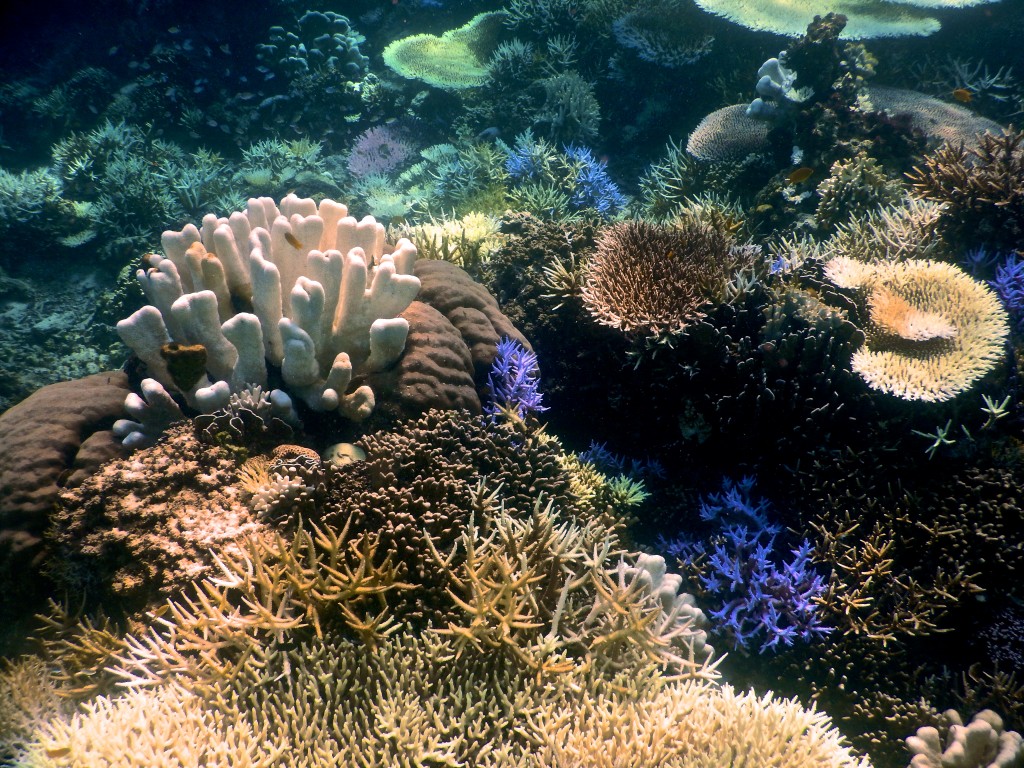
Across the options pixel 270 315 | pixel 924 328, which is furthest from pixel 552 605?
pixel 924 328

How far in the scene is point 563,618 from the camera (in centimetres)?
269

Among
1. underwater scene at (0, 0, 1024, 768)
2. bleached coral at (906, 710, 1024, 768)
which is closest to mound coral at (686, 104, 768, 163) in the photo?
underwater scene at (0, 0, 1024, 768)

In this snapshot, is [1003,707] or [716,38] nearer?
[1003,707]

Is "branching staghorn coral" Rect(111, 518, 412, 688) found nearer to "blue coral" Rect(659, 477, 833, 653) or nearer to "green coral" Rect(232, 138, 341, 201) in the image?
"blue coral" Rect(659, 477, 833, 653)

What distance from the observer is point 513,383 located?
153 inches

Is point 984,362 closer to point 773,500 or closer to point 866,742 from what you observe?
point 773,500

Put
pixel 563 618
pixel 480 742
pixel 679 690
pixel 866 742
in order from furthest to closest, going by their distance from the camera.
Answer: pixel 866 742 → pixel 563 618 → pixel 679 690 → pixel 480 742

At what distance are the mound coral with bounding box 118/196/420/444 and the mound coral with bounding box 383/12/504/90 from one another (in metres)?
7.64

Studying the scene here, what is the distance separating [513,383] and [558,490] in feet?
2.76

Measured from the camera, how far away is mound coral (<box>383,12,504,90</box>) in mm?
9891

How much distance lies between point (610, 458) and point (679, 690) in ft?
6.43

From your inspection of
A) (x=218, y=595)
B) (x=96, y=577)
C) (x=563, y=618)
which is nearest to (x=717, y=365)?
(x=563, y=618)

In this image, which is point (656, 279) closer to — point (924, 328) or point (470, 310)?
point (470, 310)

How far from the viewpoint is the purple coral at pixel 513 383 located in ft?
12.7
